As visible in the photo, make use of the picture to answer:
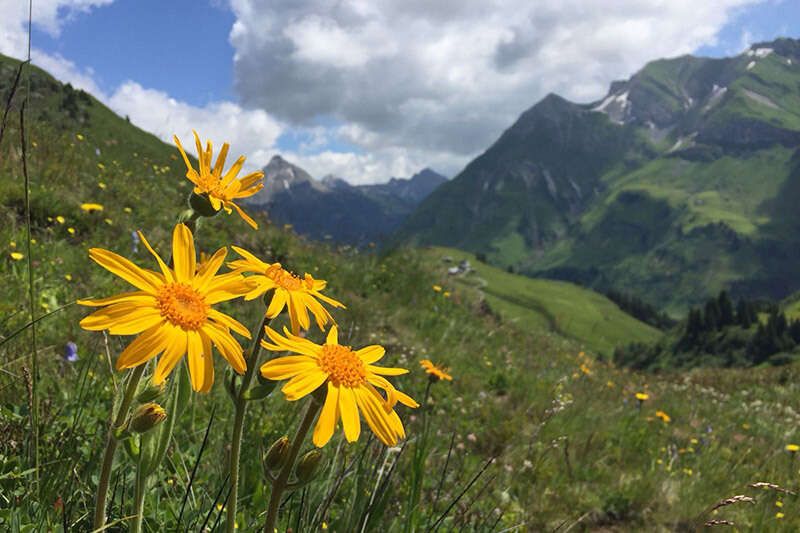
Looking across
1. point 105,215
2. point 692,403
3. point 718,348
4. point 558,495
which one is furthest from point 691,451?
point 718,348

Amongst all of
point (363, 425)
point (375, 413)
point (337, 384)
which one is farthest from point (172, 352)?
point (363, 425)

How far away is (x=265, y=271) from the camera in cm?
164

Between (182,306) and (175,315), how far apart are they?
27 mm

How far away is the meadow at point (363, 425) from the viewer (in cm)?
220

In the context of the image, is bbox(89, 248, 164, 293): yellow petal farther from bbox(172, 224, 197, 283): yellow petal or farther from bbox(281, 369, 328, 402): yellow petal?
bbox(281, 369, 328, 402): yellow petal

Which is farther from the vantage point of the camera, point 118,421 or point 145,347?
point 118,421

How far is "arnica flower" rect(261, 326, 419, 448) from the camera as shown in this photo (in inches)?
49.2

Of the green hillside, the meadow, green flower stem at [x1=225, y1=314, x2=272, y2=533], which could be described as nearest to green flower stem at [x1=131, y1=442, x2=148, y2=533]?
the meadow

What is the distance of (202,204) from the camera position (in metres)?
1.60

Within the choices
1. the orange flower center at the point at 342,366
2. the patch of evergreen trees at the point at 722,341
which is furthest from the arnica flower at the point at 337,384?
the patch of evergreen trees at the point at 722,341

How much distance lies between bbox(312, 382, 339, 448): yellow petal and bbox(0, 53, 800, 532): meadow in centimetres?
16

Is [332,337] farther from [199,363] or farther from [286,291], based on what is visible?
[199,363]

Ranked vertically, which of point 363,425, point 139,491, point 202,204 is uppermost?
point 202,204

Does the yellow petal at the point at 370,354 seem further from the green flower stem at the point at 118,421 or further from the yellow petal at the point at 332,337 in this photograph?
the green flower stem at the point at 118,421
